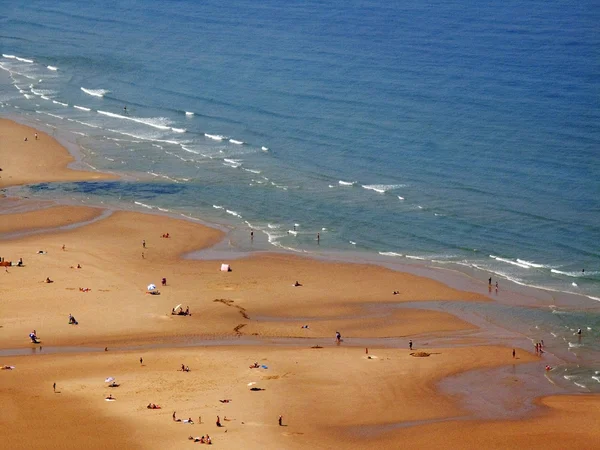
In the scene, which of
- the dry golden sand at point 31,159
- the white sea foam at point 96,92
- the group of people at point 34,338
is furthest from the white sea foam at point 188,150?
the group of people at point 34,338

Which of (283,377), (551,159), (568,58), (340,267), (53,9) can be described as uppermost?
(53,9)

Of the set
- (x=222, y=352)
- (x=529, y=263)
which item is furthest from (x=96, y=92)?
(x=222, y=352)

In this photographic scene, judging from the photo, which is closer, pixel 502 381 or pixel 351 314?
pixel 502 381

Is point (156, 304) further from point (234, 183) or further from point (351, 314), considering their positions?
point (234, 183)

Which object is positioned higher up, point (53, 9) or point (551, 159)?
point (53, 9)

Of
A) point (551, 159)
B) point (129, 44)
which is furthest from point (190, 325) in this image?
point (129, 44)

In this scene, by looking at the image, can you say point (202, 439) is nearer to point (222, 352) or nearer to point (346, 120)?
point (222, 352)

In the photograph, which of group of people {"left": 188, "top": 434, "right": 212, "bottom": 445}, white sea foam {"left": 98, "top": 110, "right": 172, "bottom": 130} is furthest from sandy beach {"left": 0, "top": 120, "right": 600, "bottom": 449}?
white sea foam {"left": 98, "top": 110, "right": 172, "bottom": 130}
